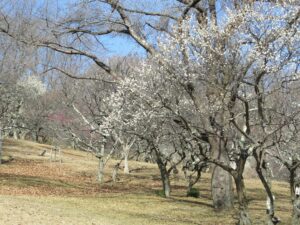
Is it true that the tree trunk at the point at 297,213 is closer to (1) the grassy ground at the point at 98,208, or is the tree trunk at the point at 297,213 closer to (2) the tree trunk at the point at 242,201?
(2) the tree trunk at the point at 242,201

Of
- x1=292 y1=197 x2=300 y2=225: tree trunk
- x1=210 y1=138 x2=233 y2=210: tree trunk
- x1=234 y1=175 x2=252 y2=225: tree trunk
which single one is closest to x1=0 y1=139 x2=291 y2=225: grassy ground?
x1=210 y1=138 x2=233 y2=210: tree trunk

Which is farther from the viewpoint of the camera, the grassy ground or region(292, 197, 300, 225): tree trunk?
the grassy ground

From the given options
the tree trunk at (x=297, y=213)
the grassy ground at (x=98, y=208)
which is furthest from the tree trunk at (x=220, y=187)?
the tree trunk at (x=297, y=213)

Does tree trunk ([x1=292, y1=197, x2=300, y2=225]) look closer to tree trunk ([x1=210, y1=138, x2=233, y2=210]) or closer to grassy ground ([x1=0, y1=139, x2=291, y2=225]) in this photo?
grassy ground ([x1=0, y1=139, x2=291, y2=225])

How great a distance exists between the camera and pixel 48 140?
58.4 meters

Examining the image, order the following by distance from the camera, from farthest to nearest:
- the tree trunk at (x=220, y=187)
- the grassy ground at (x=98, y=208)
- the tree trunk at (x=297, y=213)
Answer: the tree trunk at (x=220, y=187) < the grassy ground at (x=98, y=208) < the tree trunk at (x=297, y=213)

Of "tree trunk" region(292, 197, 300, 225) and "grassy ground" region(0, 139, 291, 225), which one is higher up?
"tree trunk" region(292, 197, 300, 225)

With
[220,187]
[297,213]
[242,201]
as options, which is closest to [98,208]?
[220,187]

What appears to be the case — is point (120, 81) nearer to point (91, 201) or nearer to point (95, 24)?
point (95, 24)

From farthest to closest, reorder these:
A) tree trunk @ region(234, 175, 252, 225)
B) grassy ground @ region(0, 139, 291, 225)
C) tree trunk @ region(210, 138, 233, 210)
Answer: tree trunk @ region(210, 138, 233, 210) → grassy ground @ region(0, 139, 291, 225) → tree trunk @ region(234, 175, 252, 225)

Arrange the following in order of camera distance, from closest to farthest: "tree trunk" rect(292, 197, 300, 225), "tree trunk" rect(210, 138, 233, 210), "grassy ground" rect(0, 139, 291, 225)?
"tree trunk" rect(292, 197, 300, 225)
"grassy ground" rect(0, 139, 291, 225)
"tree trunk" rect(210, 138, 233, 210)

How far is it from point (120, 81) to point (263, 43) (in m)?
8.30

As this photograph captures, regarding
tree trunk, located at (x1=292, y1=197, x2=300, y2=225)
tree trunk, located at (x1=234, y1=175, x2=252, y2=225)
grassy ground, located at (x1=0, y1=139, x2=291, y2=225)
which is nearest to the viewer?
tree trunk, located at (x1=234, y1=175, x2=252, y2=225)

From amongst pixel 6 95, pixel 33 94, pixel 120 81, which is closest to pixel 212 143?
pixel 120 81
